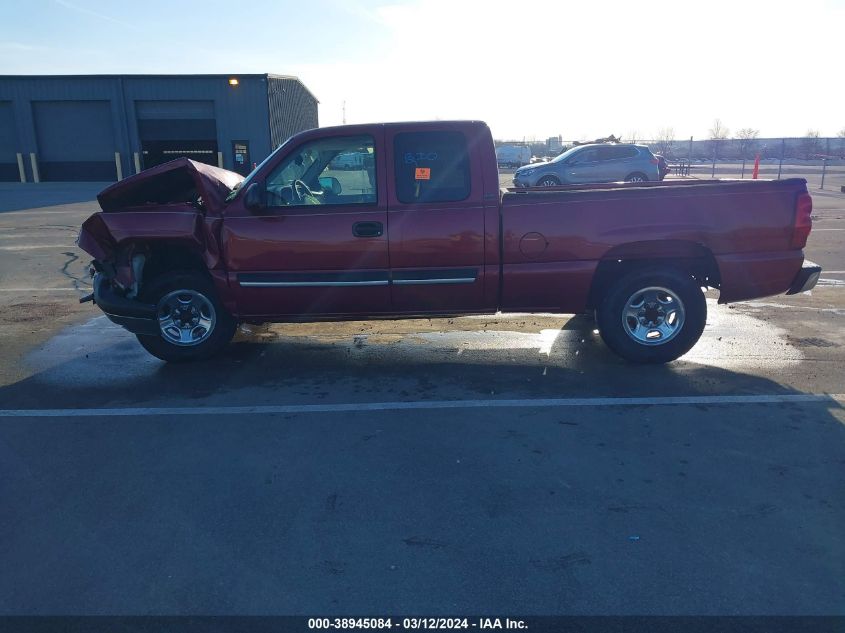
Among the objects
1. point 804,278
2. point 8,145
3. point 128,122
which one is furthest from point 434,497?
point 8,145

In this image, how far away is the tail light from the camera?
5605 millimetres

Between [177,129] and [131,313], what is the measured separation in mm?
33568

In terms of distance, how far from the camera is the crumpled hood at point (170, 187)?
19.0 feet

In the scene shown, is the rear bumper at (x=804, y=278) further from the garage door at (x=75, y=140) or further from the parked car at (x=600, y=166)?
the garage door at (x=75, y=140)

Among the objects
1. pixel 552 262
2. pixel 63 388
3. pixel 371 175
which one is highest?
pixel 371 175

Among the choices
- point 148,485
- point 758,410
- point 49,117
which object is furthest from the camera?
point 49,117

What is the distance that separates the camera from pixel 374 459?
416 centimetres

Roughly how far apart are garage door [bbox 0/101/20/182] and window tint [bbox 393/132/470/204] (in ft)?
126

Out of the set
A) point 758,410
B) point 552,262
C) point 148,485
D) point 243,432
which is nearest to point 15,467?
point 148,485

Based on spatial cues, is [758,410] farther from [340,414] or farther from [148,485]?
[148,485]

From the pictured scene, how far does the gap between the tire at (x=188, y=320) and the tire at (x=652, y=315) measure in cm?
344

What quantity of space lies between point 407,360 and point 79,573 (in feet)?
11.5

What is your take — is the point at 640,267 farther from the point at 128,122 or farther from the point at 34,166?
the point at 34,166

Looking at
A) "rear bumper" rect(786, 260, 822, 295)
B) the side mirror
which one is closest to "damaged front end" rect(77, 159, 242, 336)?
the side mirror
